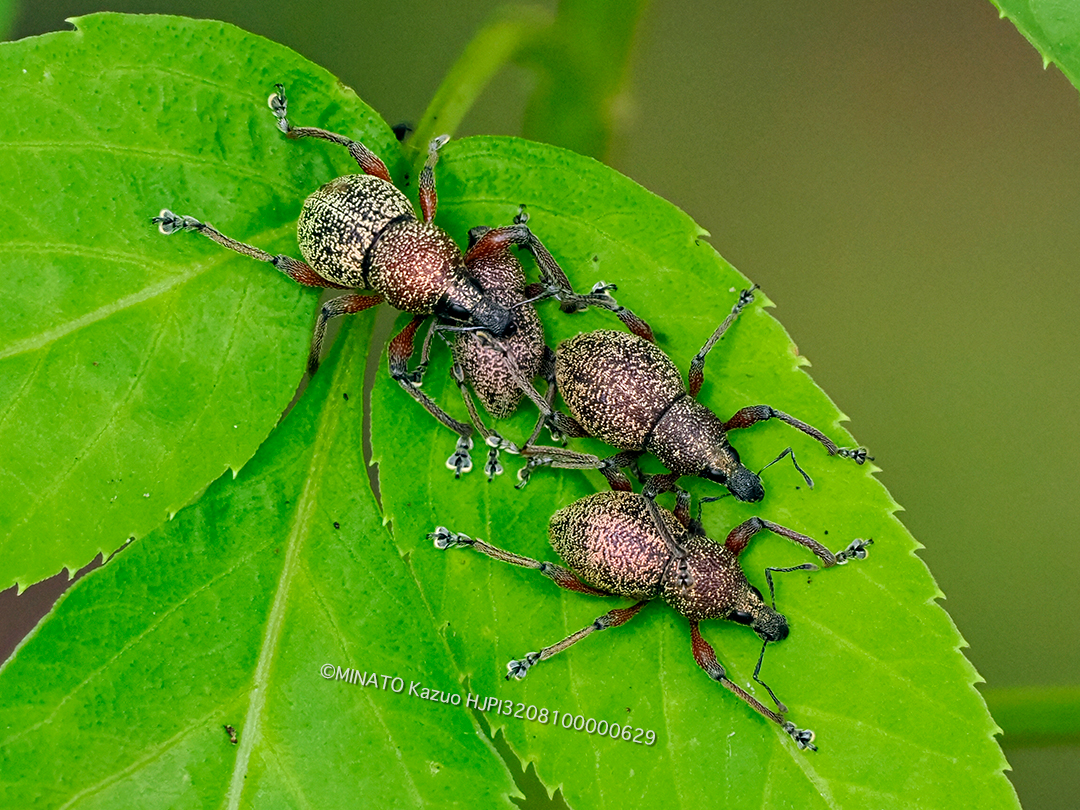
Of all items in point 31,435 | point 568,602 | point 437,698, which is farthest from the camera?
point 568,602

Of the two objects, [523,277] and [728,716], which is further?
[523,277]

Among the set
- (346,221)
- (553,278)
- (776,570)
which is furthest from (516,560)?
(346,221)

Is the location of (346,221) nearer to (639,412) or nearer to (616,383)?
(616,383)

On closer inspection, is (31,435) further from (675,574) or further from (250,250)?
(675,574)

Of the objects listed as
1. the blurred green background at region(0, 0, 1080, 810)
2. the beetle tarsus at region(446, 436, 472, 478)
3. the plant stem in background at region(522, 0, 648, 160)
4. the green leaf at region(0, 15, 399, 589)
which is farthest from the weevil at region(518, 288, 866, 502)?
the blurred green background at region(0, 0, 1080, 810)

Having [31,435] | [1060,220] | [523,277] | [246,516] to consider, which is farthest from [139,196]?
[1060,220]

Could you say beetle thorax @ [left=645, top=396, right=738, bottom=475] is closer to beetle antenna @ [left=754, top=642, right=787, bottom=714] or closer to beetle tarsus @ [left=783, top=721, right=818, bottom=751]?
beetle antenna @ [left=754, top=642, right=787, bottom=714]
